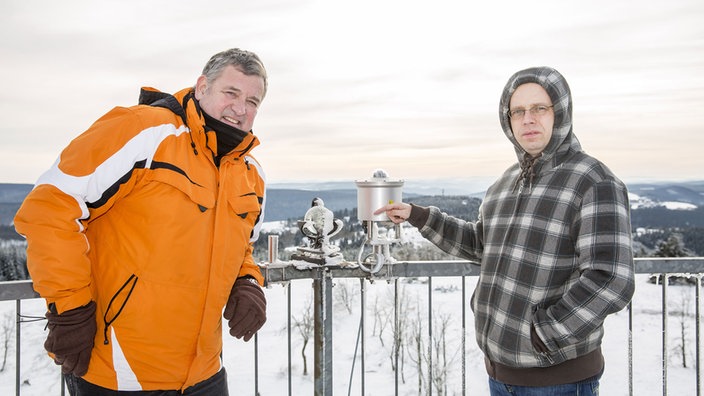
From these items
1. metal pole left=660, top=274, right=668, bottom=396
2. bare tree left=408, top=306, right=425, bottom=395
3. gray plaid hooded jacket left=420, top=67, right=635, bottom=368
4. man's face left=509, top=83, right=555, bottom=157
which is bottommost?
bare tree left=408, top=306, right=425, bottom=395

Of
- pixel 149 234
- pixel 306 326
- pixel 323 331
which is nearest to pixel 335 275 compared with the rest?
pixel 323 331

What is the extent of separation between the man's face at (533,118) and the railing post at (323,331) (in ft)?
4.16

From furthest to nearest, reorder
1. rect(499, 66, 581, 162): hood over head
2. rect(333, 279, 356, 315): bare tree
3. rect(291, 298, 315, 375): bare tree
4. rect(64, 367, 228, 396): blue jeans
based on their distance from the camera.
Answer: rect(291, 298, 315, 375): bare tree, rect(333, 279, 356, 315): bare tree, rect(499, 66, 581, 162): hood over head, rect(64, 367, 228, 396): blue jeans

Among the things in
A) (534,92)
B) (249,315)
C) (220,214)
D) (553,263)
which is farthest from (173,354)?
(534,92)

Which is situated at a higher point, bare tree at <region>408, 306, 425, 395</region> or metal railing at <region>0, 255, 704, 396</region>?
metal railing at <region>0, 255, 704, 396</region>

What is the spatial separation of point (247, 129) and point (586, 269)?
4.80 ft

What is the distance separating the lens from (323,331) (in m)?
2.66

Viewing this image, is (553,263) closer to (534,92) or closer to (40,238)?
(534,92)

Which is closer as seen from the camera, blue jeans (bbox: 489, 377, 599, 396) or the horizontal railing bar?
blue jeans (bbox: 489, 377, 599, 396)

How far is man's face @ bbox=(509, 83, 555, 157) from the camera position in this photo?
1.95 m

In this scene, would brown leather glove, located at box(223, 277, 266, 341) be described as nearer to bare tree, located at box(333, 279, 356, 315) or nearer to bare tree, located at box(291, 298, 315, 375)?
bare tree, located at box(333, 279, 356, 315)

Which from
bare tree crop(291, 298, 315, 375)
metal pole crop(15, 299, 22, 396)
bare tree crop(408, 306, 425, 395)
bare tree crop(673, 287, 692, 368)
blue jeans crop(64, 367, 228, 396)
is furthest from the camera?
bare tree crop(673, 287, 692, 368)

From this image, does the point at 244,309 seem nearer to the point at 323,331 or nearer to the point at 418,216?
the point at 323,331

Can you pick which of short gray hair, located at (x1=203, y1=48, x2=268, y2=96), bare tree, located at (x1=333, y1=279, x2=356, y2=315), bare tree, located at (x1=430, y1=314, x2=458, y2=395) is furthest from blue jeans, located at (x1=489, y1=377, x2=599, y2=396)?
bare tree, located at (x1=430, y1=314, x2=458, y2=395)
